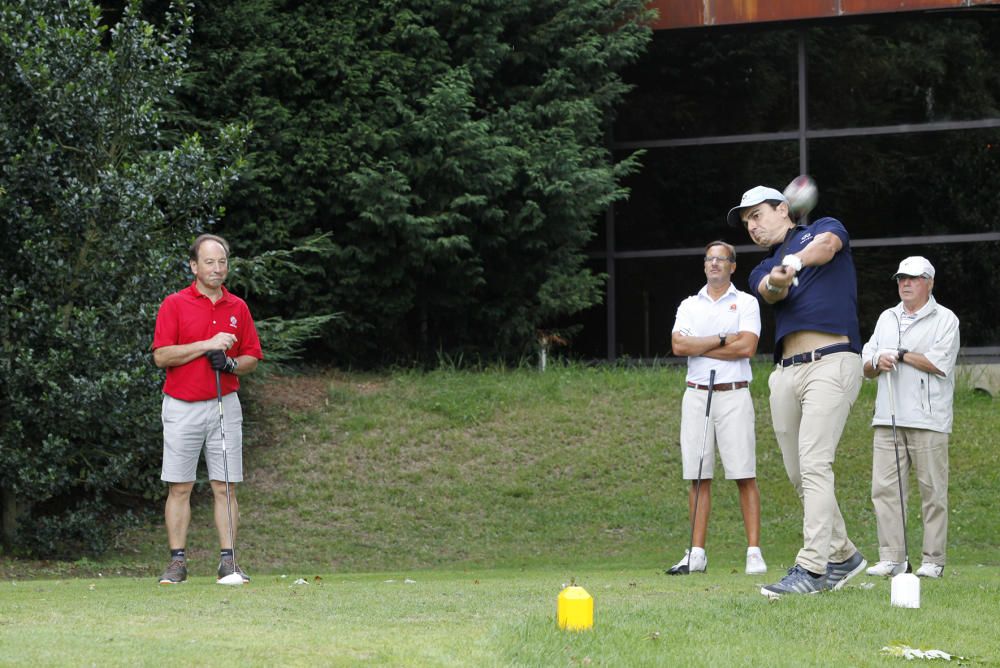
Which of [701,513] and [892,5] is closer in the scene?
[701,513]

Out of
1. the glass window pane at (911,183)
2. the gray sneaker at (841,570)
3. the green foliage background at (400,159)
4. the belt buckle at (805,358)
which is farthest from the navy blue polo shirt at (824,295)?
the glass window pane at (911,183)

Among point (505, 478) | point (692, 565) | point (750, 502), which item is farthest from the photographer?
point (505, 478)

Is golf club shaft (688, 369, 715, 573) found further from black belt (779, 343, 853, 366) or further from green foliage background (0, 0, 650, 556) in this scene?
green foliage background (0, 0, 650, 556)

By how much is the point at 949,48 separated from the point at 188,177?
34.6ft

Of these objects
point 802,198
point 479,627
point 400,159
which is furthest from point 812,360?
point 400,159

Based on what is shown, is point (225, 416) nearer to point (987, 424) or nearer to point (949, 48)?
point (987, 424)

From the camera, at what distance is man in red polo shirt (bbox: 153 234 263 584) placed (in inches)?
323

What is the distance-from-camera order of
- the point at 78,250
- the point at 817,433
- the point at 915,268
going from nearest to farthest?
1. the point at 817,433
2. the point at 915,268
3. the point at 78,250

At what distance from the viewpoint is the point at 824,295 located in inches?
283

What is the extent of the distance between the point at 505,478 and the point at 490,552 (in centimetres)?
175

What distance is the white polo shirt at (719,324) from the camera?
9.04 metres

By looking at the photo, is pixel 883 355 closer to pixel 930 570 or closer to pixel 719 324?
pixel 719 324

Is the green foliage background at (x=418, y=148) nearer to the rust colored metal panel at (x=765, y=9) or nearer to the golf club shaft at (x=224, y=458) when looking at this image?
the rust colored metal panel at (x=765, y=9)

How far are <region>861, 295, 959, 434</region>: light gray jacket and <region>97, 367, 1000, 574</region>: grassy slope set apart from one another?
198 centimetres
